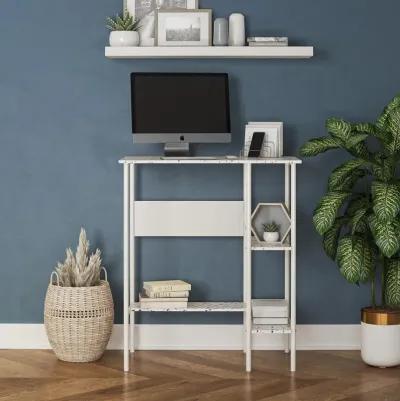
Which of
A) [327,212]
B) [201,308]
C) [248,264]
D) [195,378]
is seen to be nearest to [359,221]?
[327,212]

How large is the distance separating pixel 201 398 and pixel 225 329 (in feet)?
3.27

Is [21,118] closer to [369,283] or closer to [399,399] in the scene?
[369,283]

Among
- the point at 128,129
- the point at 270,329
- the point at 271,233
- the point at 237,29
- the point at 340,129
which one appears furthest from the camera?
the point at 128,129

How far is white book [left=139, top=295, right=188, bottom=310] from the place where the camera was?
190 inches

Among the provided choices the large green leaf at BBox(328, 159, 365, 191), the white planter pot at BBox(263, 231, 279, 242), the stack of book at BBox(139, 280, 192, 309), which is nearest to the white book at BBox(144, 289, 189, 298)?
the stack of book at BBox(139, 280, 192, 309)

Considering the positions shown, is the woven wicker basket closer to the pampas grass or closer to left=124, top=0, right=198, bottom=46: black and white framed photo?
the pampas grass

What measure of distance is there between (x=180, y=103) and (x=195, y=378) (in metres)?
1.44

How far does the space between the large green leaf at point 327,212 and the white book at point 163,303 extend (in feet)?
2.65

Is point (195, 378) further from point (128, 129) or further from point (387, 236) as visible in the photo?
point (128, 129)

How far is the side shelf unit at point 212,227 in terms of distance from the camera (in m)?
4.77

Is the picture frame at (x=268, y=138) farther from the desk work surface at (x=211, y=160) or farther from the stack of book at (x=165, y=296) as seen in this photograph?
the stack of book at (x=165, y=296)

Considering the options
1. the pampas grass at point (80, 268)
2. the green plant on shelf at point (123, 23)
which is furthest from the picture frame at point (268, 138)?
the pampas grass at point (80, 268)

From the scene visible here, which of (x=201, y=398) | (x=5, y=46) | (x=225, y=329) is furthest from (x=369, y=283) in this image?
(x=5, y=46)

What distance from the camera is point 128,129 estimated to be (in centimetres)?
516
